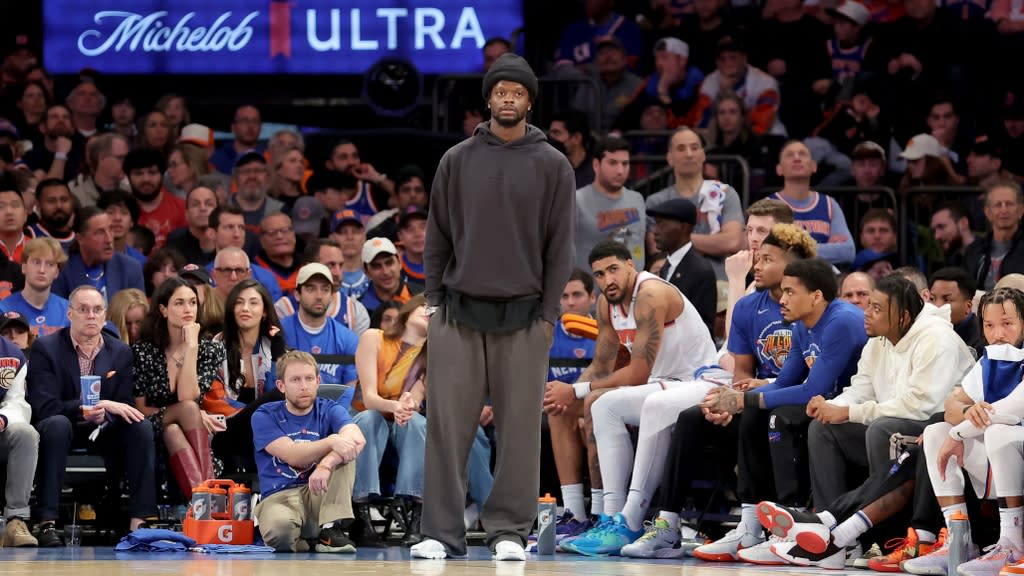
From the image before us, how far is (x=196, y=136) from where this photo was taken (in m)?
12.9

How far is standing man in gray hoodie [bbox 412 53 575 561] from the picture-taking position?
6.50m

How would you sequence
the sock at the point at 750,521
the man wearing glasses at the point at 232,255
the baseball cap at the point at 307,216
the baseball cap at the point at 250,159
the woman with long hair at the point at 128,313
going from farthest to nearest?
1. the baseball cap at the point at 250,159
2. the baseball cap at the point at 307,216
3. the man wearing glasses at the point at 232,255
4. the woman with long hair at the point at 128,313
5. the sock at the point at 750,521

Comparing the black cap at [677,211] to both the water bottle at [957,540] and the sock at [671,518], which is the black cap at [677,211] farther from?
the water bottle at [957,540]

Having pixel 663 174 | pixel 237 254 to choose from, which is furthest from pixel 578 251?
pixel 237 254

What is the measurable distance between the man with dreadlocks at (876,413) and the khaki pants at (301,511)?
2108mm

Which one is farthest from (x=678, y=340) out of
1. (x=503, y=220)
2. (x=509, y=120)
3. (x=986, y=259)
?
(x=986, y=259)

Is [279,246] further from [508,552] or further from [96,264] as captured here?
[508,552]

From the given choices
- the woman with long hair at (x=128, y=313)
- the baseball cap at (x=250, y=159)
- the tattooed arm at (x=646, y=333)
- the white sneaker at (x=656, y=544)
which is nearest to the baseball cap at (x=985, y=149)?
the tattooed arm at (x=646, y=333)

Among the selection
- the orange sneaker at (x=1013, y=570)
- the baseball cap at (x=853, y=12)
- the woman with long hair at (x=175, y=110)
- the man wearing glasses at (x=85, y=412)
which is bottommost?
the orange sneaker at (x=1013, y=570)

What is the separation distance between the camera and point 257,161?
12078mm

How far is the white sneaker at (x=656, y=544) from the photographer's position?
755cm

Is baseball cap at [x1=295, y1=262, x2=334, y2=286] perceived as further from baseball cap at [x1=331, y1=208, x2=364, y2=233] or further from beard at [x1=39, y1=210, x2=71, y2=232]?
beard at [x1=39, y1=210, x2=71, y2=232]

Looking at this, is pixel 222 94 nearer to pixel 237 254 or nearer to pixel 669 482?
pixel 237 254

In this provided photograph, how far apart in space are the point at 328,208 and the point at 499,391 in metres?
5.70
